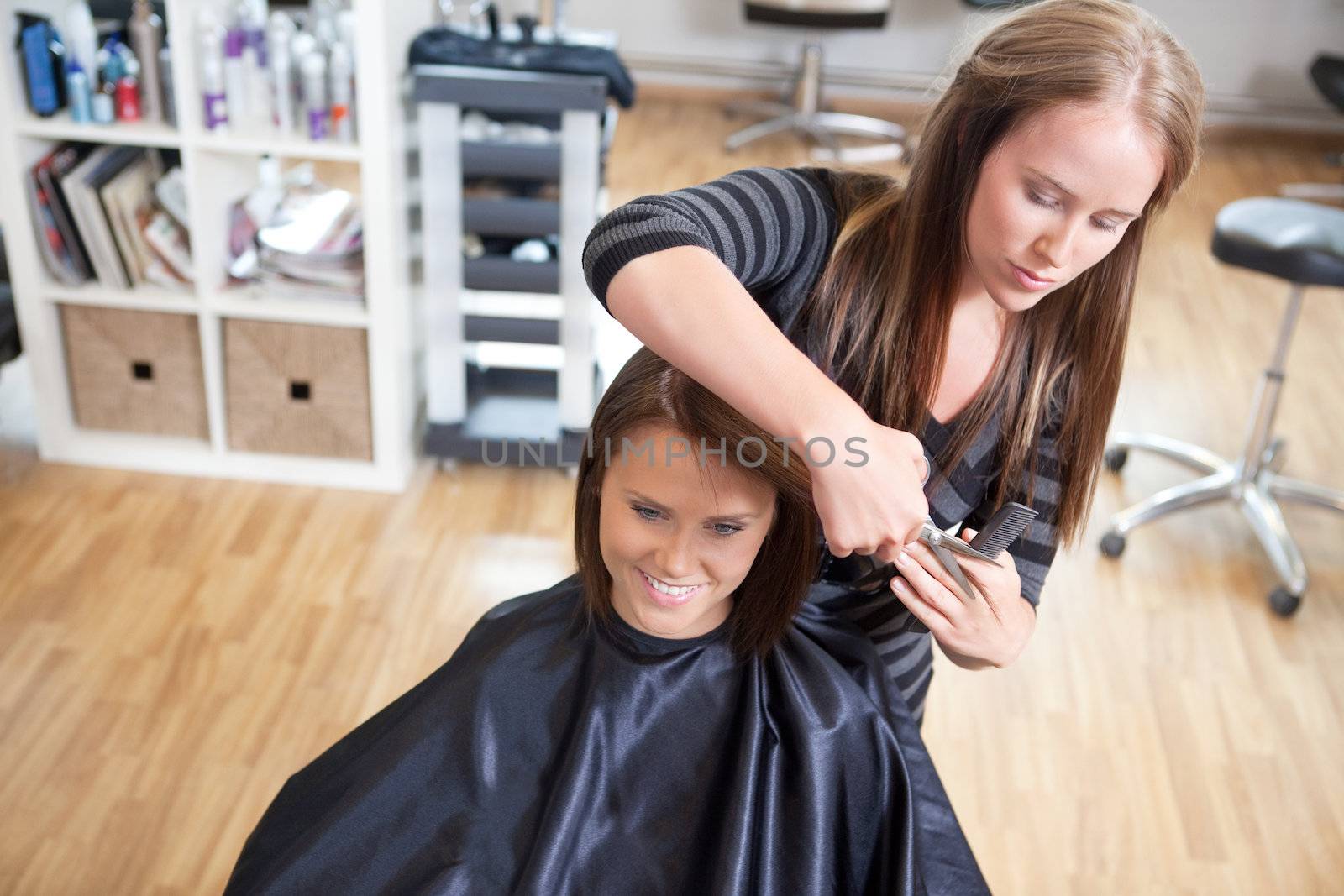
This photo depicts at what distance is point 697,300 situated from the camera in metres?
0.83

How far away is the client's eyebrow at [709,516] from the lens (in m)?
1.12

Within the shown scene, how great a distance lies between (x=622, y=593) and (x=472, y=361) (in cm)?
169

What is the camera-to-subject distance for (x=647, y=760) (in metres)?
1.24

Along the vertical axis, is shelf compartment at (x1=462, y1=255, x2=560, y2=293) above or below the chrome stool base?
above

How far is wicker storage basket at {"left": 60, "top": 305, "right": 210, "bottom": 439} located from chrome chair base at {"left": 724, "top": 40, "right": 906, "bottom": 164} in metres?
2.45

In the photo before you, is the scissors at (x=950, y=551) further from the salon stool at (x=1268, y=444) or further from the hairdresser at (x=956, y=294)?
the salon stool at (x=1268, y=444)

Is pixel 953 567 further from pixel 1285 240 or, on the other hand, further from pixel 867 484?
pixel 1285 240

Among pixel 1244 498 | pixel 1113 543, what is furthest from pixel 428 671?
pixel 1244 498

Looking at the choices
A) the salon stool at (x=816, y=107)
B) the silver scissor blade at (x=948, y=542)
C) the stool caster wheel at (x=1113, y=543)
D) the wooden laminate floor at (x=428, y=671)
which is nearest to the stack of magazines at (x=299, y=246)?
the wooden laminate floor at (x=428, y=671)

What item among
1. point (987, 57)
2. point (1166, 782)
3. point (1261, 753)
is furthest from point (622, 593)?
point (1261, 753)

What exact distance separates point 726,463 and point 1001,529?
9.3 inches

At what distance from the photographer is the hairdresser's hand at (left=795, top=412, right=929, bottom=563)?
2.65 ft

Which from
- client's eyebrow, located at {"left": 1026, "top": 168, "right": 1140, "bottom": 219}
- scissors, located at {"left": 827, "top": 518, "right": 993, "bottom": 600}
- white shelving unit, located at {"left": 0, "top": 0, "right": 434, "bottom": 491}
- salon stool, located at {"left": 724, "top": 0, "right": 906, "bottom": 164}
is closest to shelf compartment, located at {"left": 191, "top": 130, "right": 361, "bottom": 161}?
white shelving unit, located at {"left": 0, "top": 0, "right": 434, "bottom": 491}

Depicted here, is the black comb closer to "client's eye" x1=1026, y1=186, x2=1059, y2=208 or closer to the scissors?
the scissors
